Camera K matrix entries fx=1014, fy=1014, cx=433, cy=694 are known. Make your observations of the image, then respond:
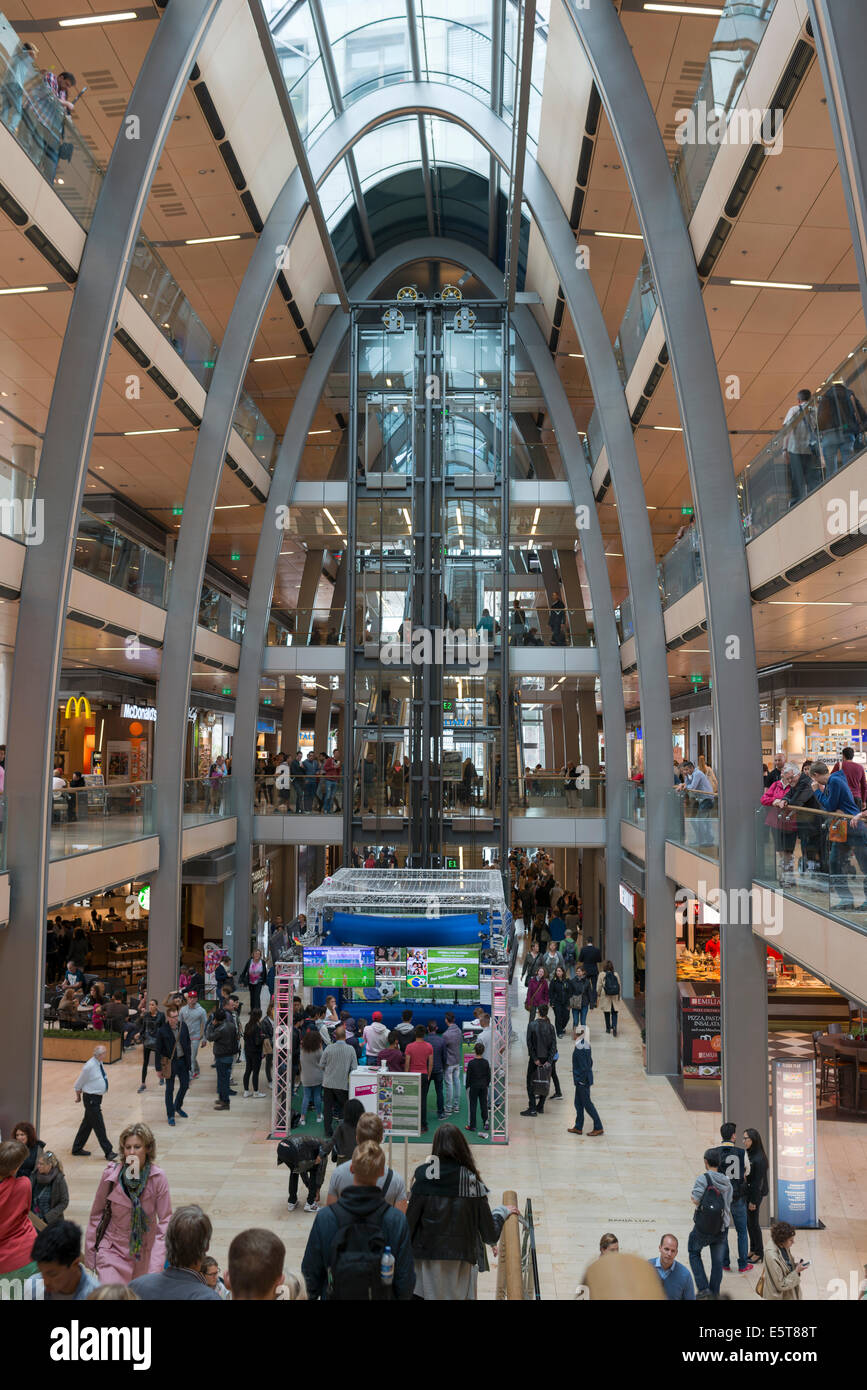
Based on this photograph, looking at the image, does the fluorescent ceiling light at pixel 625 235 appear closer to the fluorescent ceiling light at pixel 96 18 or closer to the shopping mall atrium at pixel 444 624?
the shopping mall atrium at pixel 444 624

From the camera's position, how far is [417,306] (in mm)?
28688

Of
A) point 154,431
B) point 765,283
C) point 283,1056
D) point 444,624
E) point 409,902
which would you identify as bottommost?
point 283,1056

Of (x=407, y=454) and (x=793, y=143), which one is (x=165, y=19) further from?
(x=407, y=454)

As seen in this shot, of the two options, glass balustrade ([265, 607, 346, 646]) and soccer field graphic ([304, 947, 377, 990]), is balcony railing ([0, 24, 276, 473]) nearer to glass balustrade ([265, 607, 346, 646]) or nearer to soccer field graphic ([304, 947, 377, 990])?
glass balustrade ([265, 607, 346, 646])

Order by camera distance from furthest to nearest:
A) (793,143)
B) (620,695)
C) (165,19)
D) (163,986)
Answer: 1. (620,695)
2. (163,986)
3. (165,19)
4. (793,143)

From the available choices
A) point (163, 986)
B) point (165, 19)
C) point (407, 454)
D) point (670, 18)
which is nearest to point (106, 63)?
point (165, 19)

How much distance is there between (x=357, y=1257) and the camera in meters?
4.07

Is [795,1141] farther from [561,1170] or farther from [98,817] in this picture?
[98,817]

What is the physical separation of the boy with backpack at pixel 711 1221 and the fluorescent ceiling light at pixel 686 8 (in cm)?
1500

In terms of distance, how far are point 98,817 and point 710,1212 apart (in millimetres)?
11071

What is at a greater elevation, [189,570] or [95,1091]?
[189,570]

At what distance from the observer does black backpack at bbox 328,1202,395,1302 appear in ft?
13.3

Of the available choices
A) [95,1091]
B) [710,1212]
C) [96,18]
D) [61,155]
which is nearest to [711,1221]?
[710,1212]

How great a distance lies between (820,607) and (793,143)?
6.14 m
